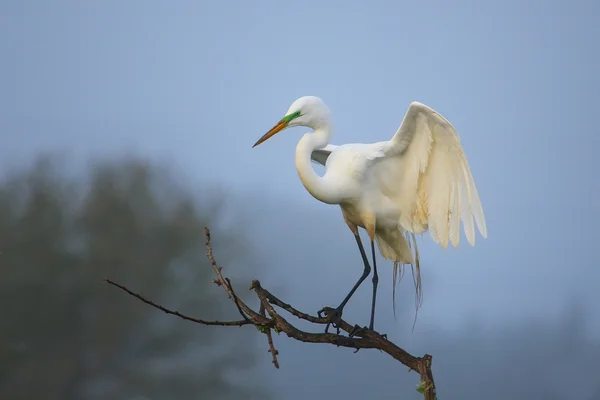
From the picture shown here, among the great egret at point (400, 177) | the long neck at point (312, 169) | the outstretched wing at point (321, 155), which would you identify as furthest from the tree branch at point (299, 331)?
the outstretched wing at point (321, 155)

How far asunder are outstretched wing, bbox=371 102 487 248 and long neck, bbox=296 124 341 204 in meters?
0.13

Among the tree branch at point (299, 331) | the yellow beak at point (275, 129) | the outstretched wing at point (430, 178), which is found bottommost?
the tree branch at point (299, 331)

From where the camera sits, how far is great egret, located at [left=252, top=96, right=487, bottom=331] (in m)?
1.80

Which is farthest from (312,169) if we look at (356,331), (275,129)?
(356,331)

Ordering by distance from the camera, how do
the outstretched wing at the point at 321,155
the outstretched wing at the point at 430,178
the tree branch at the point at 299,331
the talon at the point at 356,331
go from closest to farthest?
the tree branch at the point at 299,331 → the talon at the point at 356,331 → the outstretched wing at the point at 430,178 → the outstretched wing at the point at 321,155

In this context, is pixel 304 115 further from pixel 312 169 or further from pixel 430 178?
pixel 430 178

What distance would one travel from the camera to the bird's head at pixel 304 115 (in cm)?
183

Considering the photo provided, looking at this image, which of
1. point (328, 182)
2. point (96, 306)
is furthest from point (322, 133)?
point (96, 306)

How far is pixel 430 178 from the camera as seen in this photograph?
1871 millimetres

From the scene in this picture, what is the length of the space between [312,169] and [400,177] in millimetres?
242

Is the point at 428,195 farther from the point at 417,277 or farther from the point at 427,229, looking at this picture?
the point at 417,277

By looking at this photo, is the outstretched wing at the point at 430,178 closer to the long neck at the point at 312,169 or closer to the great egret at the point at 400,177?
the great egret at the point at 400,177

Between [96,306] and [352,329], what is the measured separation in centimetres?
207

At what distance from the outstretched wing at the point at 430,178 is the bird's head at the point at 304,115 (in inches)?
7.2
